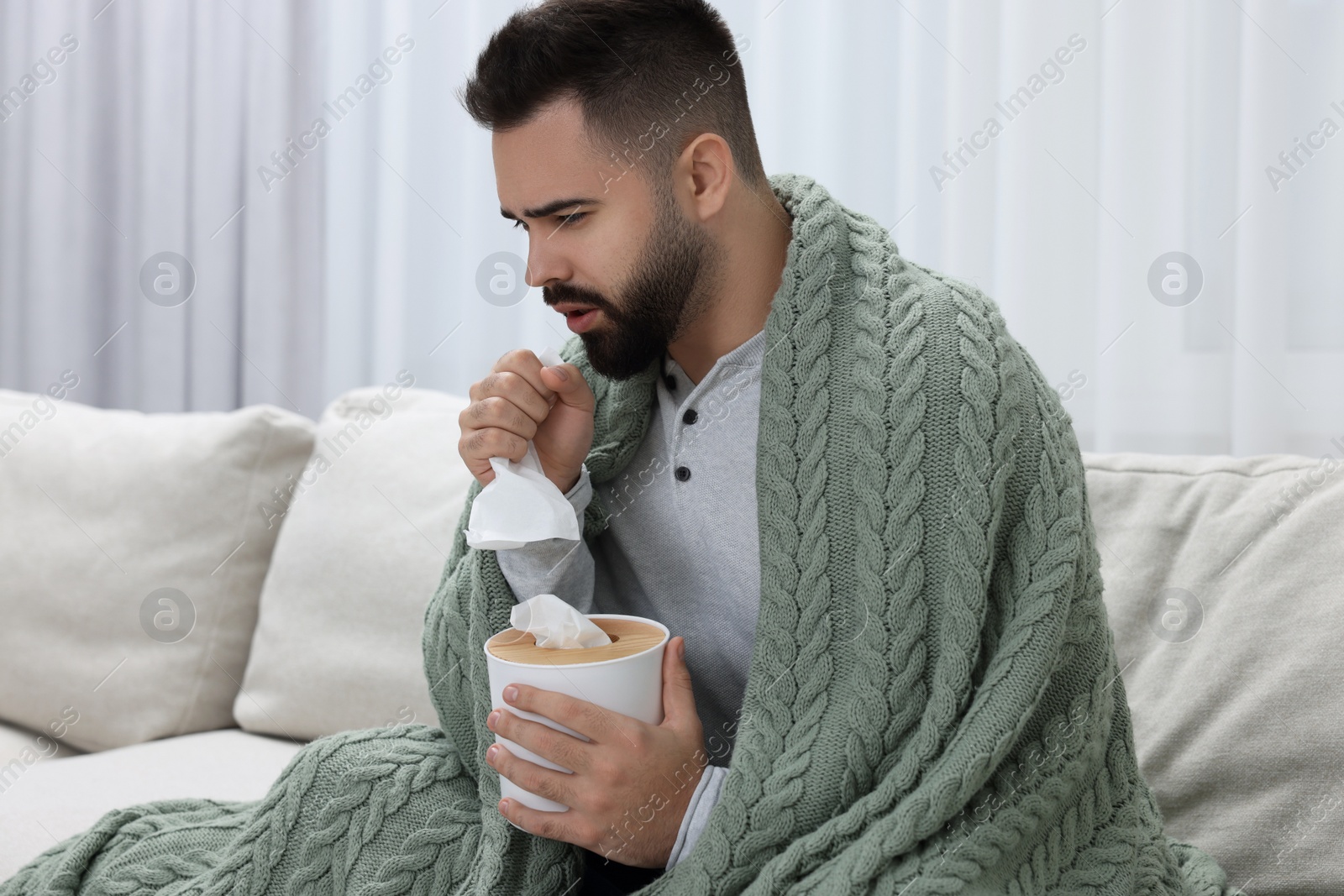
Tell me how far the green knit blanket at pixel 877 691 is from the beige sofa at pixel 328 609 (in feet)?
0.52

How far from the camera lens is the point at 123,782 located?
62.6 inches

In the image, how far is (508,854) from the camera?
1053mm

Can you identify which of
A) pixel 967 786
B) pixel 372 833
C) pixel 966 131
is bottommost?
pixel 372 833

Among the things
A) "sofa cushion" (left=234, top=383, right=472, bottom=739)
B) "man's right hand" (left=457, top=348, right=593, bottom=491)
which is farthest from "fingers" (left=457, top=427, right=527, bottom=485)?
"sofa cushion" (left=234, top=383, right=472, bottom=739)

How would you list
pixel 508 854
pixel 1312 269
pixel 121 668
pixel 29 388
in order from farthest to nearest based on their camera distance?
pixel 29 388 < pixel 121 668 < pixel 1312 269 < pixel 508 854

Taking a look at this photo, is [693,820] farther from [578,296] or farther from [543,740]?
[578,296]

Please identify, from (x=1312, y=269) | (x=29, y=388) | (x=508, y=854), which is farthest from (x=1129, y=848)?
(x=29, y=388)

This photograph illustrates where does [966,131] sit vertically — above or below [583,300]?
above

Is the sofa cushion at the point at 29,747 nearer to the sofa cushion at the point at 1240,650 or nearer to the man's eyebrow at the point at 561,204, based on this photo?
the man's eyebrow at the point at 561,204

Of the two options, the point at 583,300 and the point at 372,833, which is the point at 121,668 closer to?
the point at 372,833

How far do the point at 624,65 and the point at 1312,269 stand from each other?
1.16 m

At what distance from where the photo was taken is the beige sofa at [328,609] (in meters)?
1.19

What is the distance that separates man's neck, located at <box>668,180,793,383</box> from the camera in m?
1.21

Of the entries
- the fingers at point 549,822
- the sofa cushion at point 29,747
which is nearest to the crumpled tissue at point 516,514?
the fingers at point 549,822
